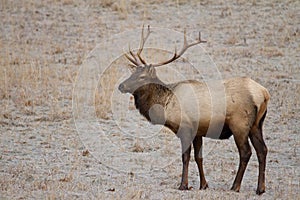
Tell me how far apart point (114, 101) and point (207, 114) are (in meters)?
4.94

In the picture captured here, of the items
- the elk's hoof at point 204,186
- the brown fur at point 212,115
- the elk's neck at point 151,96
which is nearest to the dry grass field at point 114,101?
the elk's hoof at point 204,186

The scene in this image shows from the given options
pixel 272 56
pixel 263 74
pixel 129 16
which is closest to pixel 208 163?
pixel 263 74

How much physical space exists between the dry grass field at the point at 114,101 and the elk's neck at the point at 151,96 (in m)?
0.99

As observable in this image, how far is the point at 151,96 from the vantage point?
411 inches

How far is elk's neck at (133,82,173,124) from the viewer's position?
1033 centimetres

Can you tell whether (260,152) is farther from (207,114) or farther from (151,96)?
(151,96)

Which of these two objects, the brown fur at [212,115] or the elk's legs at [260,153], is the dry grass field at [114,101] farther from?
the brown fur at [212,115]

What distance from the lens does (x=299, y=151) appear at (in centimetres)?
1200

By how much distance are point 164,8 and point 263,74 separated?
18.4 feet

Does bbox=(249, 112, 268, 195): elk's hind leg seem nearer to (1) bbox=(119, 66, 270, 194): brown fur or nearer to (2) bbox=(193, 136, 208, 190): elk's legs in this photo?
(1) bbox=(119, 66, 270, 194): brown fur

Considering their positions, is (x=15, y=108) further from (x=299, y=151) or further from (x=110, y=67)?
(x=299, y=151)

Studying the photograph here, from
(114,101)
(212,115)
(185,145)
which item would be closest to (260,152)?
(212,115)

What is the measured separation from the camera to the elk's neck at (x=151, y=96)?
1033cm

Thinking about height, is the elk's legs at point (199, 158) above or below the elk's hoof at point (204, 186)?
above
